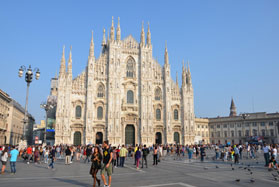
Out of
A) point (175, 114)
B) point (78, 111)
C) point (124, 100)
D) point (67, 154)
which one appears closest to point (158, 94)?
point (175, 114)

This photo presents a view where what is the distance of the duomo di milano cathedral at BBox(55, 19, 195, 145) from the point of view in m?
41.5

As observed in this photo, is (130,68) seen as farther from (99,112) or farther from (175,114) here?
(175,114)

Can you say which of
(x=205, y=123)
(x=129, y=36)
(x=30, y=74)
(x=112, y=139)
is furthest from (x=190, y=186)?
(x=205, y=123)

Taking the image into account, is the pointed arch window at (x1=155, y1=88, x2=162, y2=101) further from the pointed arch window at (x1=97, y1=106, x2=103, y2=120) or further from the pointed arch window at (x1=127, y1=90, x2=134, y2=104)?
the pointed arch window at (x1=97, y1=106, x2=103, y2=120)

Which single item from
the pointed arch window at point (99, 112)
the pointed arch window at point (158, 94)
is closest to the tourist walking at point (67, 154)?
the pointed arch window at point (99, 112)

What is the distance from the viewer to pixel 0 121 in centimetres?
4481

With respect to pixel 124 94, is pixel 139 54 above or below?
above

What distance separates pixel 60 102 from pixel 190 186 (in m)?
34.0

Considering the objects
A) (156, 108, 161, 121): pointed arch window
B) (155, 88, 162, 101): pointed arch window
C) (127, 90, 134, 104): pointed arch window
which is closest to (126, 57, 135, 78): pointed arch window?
(127, 90, 134, 104): pointed arch window

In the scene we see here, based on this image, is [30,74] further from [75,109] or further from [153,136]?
[153,136]

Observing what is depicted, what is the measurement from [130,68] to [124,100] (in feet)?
21.6

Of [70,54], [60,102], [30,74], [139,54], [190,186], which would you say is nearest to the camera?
[190,186]

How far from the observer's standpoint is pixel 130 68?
47312 millimetres

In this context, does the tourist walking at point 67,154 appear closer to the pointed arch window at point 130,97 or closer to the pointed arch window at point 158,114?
the pointed arch window at point 130,97
